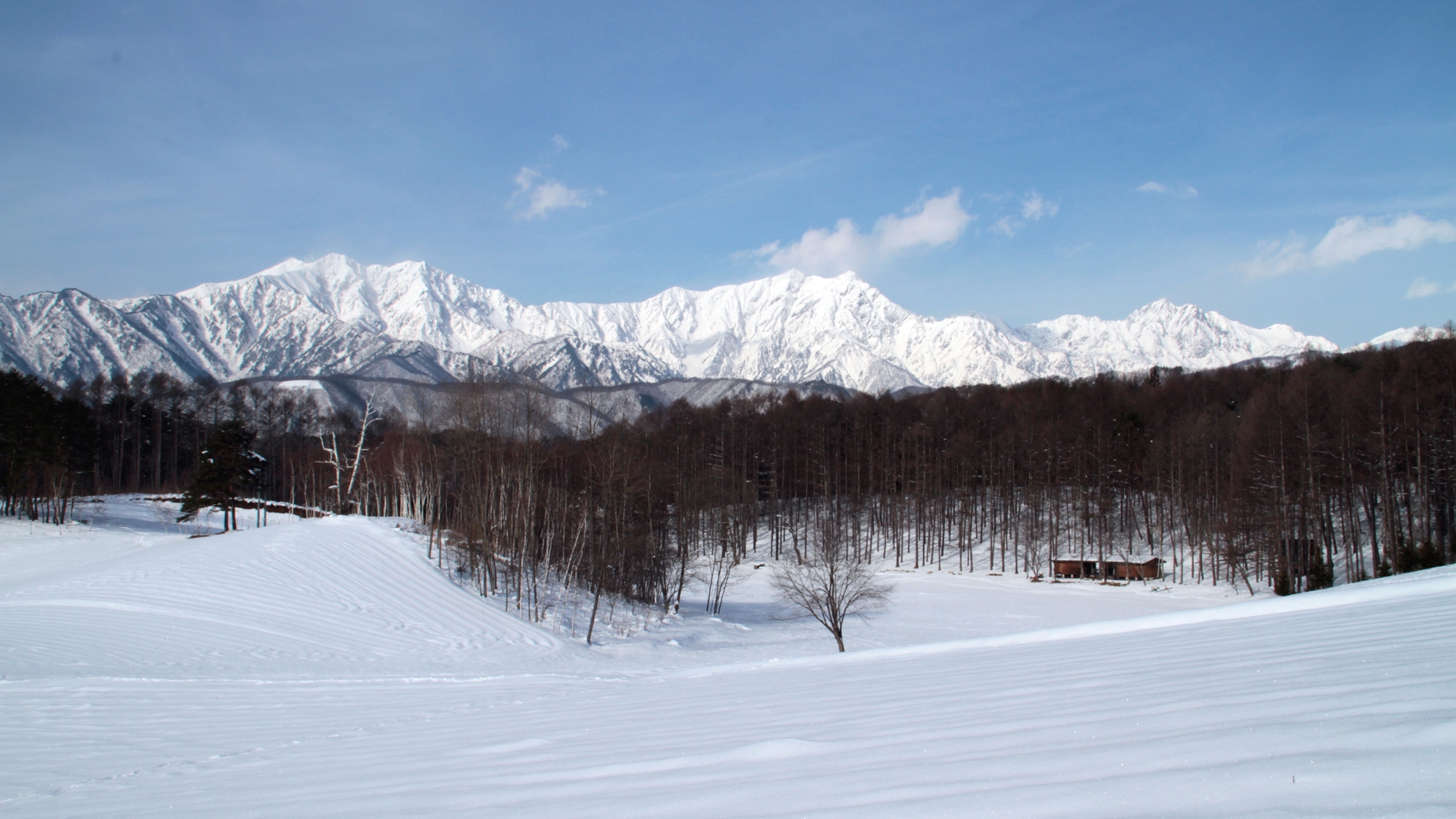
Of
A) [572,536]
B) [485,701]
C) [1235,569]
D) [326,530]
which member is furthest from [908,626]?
[326,530]

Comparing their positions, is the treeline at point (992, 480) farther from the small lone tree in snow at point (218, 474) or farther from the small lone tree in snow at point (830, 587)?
the small lone tree in snow at point (218, 474)

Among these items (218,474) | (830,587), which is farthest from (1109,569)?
(218,474)

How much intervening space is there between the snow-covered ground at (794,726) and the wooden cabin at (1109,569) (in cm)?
4097

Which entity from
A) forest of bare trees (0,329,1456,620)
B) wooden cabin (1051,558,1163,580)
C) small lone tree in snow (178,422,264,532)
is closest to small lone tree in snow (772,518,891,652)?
forest of bare trees (0,329,1456,620)

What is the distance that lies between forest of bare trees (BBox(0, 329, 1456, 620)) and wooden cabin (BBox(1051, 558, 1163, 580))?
1.75 m

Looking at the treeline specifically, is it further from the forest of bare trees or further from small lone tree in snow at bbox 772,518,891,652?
small lone tree in snow at bbox 772,518,891,652

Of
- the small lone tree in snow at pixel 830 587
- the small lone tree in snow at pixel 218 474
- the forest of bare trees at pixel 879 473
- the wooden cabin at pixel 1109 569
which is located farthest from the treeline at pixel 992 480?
the small lone tree in snow at pixel 218 474

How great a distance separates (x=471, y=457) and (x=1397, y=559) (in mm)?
42479

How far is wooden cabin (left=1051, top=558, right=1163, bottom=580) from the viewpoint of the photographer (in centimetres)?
4928

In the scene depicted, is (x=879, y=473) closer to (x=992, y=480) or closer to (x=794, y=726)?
(x=992, y=480)

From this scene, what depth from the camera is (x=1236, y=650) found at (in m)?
6.17

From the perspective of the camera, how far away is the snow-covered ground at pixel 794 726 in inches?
107

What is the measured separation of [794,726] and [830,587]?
955 inches

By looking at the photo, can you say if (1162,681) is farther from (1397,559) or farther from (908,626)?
(1397,559)
